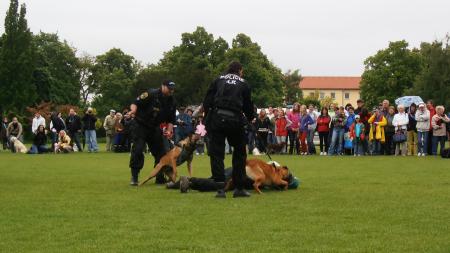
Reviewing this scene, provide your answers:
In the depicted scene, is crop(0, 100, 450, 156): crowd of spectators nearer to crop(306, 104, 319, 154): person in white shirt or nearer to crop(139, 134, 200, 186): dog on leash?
crop(306, 104, 319, 154): person in white shirt

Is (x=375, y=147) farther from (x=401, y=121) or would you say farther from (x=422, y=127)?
(x=422, y=127)

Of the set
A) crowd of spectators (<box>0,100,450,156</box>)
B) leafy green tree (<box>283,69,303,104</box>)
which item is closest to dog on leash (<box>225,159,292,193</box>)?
crowd of spectators (<box>0,100,450,156</box>)

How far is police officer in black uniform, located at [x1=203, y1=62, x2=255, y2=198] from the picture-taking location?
9.51m

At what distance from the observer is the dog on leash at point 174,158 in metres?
11.4

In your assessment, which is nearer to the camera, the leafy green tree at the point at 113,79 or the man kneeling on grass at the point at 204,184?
the man kneeling on grass at the point at 204,184

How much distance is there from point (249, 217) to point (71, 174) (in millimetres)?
7626

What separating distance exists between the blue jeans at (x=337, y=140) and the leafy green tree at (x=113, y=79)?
182 ft

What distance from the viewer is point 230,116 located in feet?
31.2

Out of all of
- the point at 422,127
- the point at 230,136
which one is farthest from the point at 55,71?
the point at 230,136

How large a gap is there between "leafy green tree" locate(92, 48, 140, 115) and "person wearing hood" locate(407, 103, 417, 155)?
2245 inches

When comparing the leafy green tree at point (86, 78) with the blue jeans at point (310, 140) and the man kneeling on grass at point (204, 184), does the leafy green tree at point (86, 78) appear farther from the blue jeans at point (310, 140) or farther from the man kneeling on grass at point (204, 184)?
the man kneeling on grass at point (204, 184)

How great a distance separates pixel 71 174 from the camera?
14.2 meters

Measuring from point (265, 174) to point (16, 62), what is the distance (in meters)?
57.5

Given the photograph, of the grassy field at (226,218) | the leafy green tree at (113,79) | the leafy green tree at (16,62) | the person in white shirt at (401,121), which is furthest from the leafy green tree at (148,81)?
the grassy field at (226,218)
